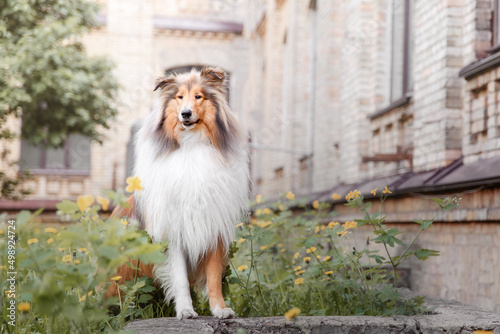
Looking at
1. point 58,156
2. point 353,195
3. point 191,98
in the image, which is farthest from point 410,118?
point 58,156

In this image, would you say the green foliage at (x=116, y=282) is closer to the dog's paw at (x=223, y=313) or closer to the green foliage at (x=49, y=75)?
the dog's paw at (x=223, y=313)

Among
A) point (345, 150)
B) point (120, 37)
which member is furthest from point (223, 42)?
point (345, 150)

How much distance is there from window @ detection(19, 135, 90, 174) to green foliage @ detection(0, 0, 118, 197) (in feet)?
16.6

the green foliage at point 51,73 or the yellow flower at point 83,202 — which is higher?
the green foliage at point 51,73

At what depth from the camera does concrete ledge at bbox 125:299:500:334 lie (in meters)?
2.72

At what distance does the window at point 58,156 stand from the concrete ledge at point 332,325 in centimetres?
1513

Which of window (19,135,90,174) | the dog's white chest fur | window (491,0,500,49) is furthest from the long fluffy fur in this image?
window (19,135,90,174)

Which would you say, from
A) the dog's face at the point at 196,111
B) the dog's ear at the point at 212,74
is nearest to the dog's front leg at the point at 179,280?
the dog's face at the point at 196,111

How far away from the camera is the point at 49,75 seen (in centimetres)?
1098

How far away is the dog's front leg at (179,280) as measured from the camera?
310cm

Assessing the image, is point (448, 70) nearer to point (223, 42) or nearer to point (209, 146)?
point (209, 146)

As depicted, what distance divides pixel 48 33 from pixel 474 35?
26.5ft

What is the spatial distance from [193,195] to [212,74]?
2.38 feet

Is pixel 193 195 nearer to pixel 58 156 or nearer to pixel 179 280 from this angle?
pixel 179 280
